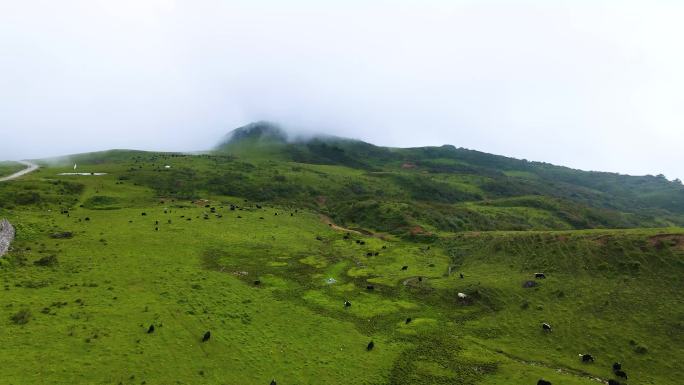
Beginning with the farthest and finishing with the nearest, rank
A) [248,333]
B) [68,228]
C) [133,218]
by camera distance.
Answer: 1. [133,218]
2. [68,228]
3. [248,333]

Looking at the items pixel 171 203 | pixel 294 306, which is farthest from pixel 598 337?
pixel 171 203

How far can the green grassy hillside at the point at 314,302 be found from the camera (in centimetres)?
4219

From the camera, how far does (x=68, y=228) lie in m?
81.9

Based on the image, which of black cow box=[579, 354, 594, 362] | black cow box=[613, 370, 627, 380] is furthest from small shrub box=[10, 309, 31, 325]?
black cow box=[613, 370, 627, 380]

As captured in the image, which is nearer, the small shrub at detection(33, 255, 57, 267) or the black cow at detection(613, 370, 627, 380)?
the black cow at detection(613, 370, 627, 380)

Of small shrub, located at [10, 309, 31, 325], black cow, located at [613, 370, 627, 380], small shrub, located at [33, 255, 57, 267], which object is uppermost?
small shrub, located at [33, 255, 57, 267]

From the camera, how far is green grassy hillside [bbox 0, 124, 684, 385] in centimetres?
4219

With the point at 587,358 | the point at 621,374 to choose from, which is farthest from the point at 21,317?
the point at 621,374

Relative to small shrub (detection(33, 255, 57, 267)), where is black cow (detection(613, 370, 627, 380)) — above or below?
below

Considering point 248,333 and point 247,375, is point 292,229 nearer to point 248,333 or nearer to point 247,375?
point 248,333

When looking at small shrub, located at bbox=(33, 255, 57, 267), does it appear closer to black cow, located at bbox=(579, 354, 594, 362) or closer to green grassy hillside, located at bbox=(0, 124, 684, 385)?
green grassy hillside, located at bbox=(0, 124, 684, 385)

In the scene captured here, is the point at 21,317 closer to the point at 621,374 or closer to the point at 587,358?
the point at 587,358

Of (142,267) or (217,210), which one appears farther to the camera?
(217,210)

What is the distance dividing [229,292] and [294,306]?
998 cm
